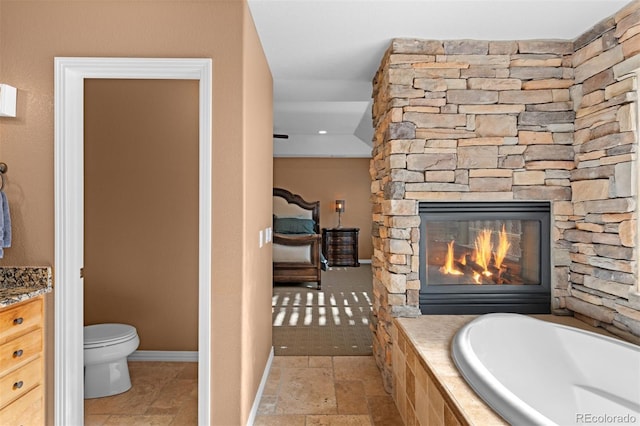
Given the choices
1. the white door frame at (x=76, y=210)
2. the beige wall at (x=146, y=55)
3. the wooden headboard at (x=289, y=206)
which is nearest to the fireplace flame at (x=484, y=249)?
the beige wall at (x=146, y=55)

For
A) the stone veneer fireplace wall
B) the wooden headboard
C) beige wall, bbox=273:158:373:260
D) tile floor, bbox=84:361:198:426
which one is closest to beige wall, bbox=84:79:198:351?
tile floor, bbox=84:361:198:426

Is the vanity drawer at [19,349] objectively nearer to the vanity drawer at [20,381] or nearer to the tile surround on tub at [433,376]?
the vanity drawer at [20,381]

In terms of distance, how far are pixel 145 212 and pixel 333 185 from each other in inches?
232

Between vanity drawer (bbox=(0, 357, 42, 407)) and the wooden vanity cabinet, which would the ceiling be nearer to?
the wooden vanity cabinet

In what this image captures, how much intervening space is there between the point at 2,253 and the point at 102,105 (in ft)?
5.14

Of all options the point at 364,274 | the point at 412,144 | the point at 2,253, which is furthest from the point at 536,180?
the point at 364,274

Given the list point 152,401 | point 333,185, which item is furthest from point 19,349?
point 333,185

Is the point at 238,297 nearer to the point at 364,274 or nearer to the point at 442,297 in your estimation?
the point at 442,297

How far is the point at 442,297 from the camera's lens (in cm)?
286

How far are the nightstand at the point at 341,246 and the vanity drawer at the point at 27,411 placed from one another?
21.2 ft

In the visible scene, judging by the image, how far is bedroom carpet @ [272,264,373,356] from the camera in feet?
12.1

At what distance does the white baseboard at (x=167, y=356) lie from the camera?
333cm

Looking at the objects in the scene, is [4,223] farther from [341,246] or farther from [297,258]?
[341,246]

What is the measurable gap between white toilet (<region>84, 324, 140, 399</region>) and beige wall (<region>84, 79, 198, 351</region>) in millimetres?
458
